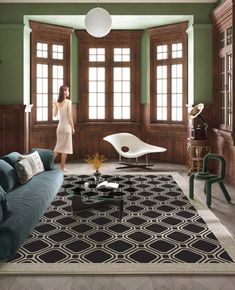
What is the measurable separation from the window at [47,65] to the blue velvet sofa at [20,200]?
335 cm

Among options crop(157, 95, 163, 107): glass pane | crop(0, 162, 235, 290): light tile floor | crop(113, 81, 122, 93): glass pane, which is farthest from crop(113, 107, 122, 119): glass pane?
crop(0, 162, 235, 290): light tile floor

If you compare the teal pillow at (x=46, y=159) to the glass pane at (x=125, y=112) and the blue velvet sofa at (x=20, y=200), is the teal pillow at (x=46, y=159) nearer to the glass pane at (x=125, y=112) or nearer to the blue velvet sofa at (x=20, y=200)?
the blue velvet sofa at (x=20, y=200)

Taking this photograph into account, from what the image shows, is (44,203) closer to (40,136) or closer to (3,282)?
(3,282)

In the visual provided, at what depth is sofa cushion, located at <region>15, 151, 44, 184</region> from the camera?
5215mm

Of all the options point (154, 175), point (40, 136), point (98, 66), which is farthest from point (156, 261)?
point (98, 66)

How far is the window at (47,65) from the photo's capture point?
9188 mm

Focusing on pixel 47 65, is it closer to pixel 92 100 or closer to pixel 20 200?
pixel 92 100

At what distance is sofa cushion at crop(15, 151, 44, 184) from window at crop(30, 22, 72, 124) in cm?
348

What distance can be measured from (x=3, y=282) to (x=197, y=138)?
539 cm

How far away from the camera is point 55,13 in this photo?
8367 mm

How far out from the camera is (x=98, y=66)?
1013cm

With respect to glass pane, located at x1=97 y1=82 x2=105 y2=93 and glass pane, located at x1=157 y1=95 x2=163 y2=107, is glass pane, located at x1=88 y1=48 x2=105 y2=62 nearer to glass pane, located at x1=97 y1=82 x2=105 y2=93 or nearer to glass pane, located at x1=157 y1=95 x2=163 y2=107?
glass pane, located at x1=97 y1=82 x2=105 y2=93

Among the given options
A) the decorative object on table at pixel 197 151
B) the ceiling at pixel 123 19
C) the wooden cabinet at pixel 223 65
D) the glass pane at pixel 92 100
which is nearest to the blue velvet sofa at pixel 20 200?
the decorative object on table at pixel 197 151

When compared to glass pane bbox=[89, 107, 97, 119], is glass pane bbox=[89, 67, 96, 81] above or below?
above
